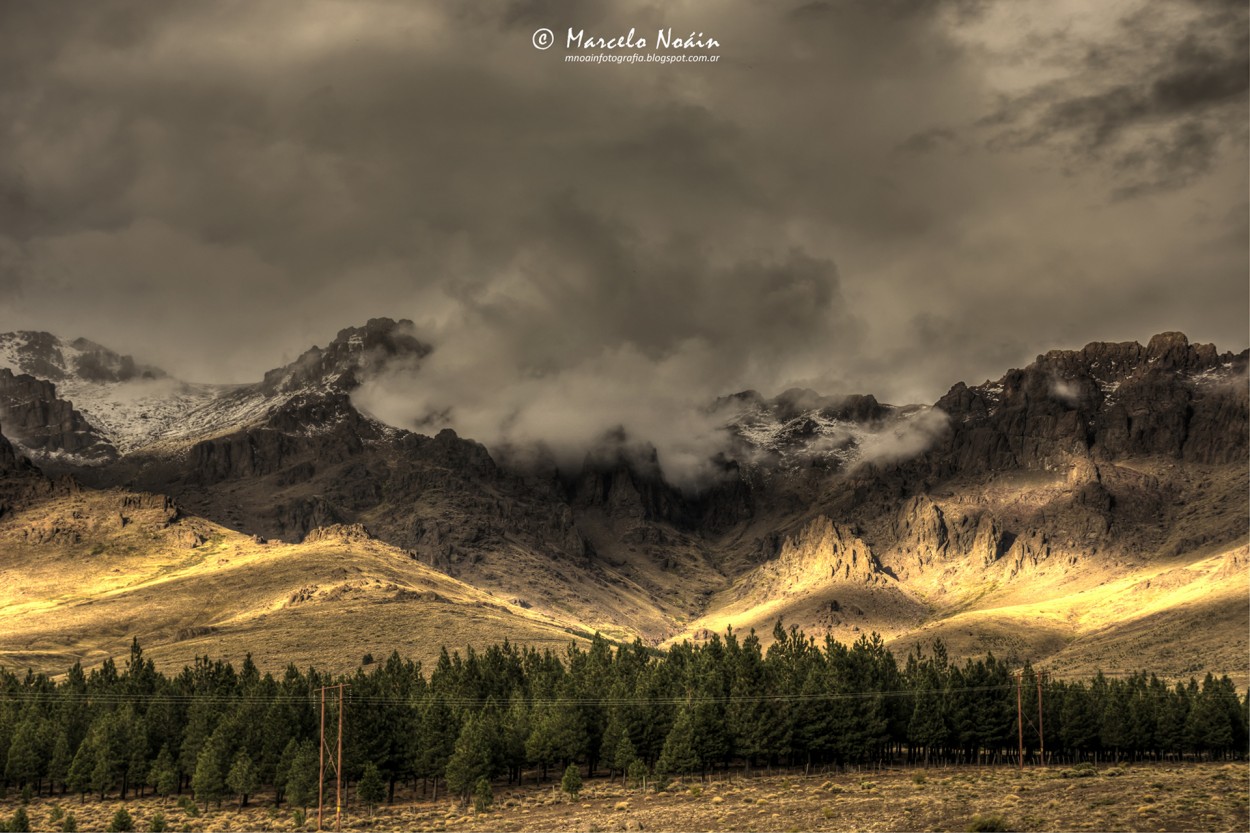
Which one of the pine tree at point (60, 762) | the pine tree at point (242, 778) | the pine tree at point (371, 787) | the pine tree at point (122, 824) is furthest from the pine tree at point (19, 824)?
the pine tree at point (371, 787)

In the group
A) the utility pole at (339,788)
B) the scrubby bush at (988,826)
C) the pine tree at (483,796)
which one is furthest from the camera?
the pine tree at (483,796)

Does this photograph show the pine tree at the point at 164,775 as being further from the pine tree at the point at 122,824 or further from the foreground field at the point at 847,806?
the pine tree at the point at 122,824

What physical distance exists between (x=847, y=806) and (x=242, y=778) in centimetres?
6781

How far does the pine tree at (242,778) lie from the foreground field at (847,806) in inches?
91.2

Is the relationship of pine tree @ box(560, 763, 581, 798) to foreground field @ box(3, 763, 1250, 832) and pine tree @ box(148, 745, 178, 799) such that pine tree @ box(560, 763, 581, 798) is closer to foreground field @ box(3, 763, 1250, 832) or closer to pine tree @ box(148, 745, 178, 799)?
foreground field @ box(3, 763, 1250, 832)

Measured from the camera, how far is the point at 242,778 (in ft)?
472

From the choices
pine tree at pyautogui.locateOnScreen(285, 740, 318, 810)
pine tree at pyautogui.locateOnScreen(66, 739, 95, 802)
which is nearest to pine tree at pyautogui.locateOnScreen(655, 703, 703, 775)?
pine tree at pyautogui.locateOnScreen(285, 740, 318, 810)

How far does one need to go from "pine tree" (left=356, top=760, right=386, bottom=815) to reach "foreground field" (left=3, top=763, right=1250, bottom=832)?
5.87ft

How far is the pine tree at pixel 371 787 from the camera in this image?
141 m

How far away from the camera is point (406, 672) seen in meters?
195

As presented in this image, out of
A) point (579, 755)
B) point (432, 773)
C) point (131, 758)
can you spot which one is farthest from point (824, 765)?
point (131, 758)

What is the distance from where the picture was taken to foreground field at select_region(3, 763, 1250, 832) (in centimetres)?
10462

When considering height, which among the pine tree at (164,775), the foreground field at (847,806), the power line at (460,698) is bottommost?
the foreground field at (847,806)

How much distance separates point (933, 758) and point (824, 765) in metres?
22.3
